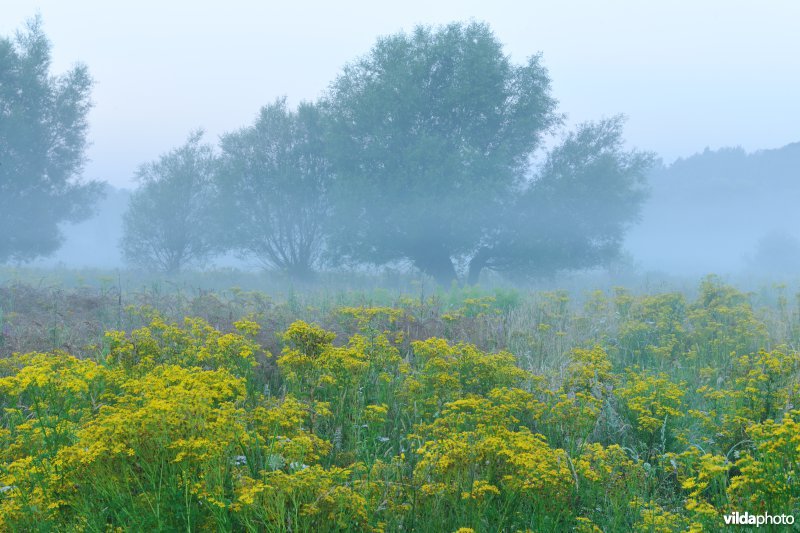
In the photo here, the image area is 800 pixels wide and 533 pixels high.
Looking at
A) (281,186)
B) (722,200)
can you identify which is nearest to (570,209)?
(281,186)

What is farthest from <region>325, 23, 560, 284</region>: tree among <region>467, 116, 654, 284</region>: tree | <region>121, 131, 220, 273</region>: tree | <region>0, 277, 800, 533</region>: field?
<region>0, 277, 800, 533</region>: field

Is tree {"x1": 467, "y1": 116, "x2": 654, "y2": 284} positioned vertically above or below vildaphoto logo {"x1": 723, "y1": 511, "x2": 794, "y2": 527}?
above

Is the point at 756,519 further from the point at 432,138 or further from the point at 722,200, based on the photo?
the point at 722,200

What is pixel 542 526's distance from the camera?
3.41 metres

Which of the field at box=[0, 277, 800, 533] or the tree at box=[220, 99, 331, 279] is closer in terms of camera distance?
the field at box=[0, 277, 800, 533]

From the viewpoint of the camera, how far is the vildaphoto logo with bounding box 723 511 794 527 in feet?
9.71

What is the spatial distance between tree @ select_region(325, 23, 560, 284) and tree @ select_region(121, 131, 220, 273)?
10949mm

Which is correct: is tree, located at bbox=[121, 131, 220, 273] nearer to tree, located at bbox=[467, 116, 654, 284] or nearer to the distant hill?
tree, located at bbox=[467, 116, 654, 284]

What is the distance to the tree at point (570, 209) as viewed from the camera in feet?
79.0

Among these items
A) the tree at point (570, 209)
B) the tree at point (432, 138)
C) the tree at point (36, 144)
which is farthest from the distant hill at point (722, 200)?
the tree at point (36, 144)

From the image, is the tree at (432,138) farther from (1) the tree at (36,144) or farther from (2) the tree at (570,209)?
(1) the tree at (36,144)

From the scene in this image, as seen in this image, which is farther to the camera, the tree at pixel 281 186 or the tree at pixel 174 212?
the tree at pixel 174 212

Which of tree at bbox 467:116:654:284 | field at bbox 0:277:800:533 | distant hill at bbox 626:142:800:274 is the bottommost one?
field at bbox 0:277:800:533

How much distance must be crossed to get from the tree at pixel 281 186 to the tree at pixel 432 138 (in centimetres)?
347
